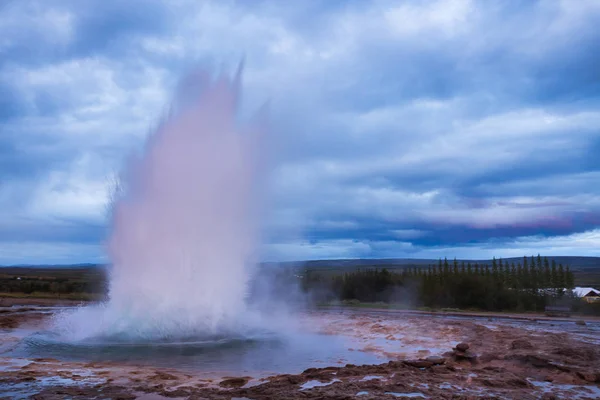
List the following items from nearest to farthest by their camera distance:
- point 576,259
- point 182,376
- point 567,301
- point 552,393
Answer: point 552,393 → point 182,376 → point 567,301 → point 576,259

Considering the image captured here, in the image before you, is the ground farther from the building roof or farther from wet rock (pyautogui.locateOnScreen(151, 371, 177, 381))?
the building roof

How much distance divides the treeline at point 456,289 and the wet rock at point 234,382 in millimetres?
30276

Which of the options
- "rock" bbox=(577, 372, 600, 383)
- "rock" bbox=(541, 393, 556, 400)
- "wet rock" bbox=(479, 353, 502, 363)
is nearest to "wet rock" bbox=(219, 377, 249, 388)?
"rock" bbox=(541, 393, 556, 400)

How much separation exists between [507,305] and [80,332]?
30.8 metres

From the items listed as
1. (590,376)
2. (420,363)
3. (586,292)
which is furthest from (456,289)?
(590,376)

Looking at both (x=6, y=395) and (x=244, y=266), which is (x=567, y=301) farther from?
(x=6, y=395)

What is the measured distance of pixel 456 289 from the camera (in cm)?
3944

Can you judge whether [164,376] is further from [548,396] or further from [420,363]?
[548,396]

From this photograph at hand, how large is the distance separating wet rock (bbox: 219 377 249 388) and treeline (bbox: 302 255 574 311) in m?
30.3

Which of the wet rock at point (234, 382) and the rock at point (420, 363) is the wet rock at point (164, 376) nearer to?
the wet rock at point (234, 382)

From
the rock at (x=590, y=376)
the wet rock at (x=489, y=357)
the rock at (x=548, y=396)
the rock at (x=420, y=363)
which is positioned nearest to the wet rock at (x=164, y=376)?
the rock at (x=420, y=363)

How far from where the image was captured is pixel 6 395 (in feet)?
28.5

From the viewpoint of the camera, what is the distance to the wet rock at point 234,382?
9.77m

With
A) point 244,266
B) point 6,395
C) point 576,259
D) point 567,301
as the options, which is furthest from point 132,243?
point 576,259
